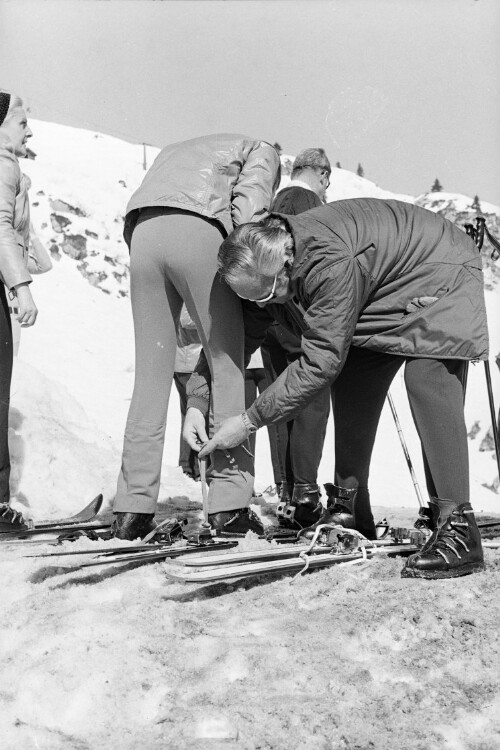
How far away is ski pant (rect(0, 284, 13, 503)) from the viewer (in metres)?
4.21

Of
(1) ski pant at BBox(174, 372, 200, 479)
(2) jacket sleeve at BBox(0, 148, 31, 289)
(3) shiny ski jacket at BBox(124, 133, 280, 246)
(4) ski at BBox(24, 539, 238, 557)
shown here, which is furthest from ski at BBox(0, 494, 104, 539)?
(1) ski pant at BBox(174, 372, 200, 479)

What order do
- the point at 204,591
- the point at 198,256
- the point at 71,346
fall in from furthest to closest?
the point at 71,346
the point at 198,256
the point at 204,591

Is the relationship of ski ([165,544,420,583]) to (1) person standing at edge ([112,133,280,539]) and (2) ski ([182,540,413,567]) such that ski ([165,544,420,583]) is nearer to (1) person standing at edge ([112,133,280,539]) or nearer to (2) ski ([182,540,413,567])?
(2) ski ([182,540,413,567])

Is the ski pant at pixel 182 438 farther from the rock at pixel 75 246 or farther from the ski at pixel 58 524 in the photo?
the rock at pixel 75 246

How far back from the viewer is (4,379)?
4.22 m

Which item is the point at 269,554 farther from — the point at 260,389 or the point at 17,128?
the point at 260,389

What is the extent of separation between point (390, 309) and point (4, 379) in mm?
2047

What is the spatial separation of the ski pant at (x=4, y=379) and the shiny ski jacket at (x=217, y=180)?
2.97ft

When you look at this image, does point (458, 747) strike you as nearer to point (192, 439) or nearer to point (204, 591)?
point (204, 591)

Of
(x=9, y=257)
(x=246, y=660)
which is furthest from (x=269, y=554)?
(x=9, y=257)

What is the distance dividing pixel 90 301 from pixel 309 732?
21.7 metres

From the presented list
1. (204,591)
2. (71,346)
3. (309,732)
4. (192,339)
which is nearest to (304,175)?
(192,339)

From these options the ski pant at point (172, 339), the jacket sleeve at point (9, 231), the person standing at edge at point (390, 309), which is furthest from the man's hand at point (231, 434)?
the jacket sleeve at point (9, 231)

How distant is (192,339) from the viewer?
6121 millimetres
